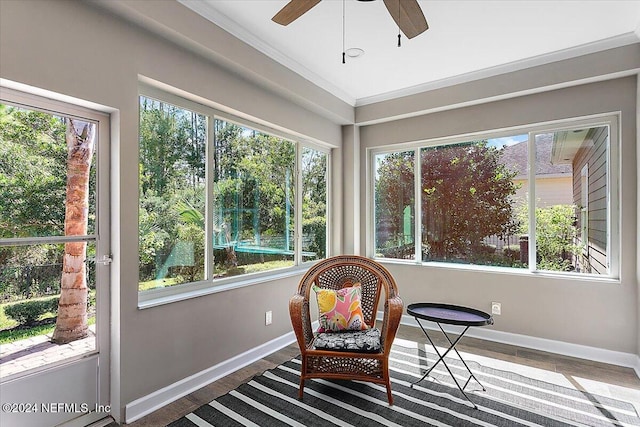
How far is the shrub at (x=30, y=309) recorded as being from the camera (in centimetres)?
186

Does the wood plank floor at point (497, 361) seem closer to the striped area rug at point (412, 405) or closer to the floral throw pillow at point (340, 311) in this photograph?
the striped area rug at point (412, 405)

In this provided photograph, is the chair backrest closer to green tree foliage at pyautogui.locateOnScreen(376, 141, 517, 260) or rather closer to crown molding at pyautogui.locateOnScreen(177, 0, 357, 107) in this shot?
green tree foliage at pyautogui.locateOnScreen(376, 141, 517, 260)

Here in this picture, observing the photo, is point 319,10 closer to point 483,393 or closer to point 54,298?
point 54,298

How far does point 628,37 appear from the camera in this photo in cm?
283

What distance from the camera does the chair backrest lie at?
2957mm

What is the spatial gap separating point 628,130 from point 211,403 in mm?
4145

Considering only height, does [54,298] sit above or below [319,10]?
below

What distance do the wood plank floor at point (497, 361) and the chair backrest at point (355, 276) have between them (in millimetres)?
854

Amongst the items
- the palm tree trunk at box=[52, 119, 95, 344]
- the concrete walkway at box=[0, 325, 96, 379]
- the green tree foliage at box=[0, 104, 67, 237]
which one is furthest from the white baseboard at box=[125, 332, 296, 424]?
the green tree foliage at box=[0, 104, 67, 237]

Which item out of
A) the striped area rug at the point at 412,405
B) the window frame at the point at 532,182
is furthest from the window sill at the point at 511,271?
the striped area rug at the point at 412,405

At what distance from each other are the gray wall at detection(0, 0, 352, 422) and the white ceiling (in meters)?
0.43

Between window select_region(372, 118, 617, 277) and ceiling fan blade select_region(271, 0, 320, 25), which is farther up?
ceiling fan blade select_region(271, 0, 320, 25)

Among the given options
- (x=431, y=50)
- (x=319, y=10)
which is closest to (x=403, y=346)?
(x=431, y=50)

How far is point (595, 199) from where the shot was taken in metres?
3.28
